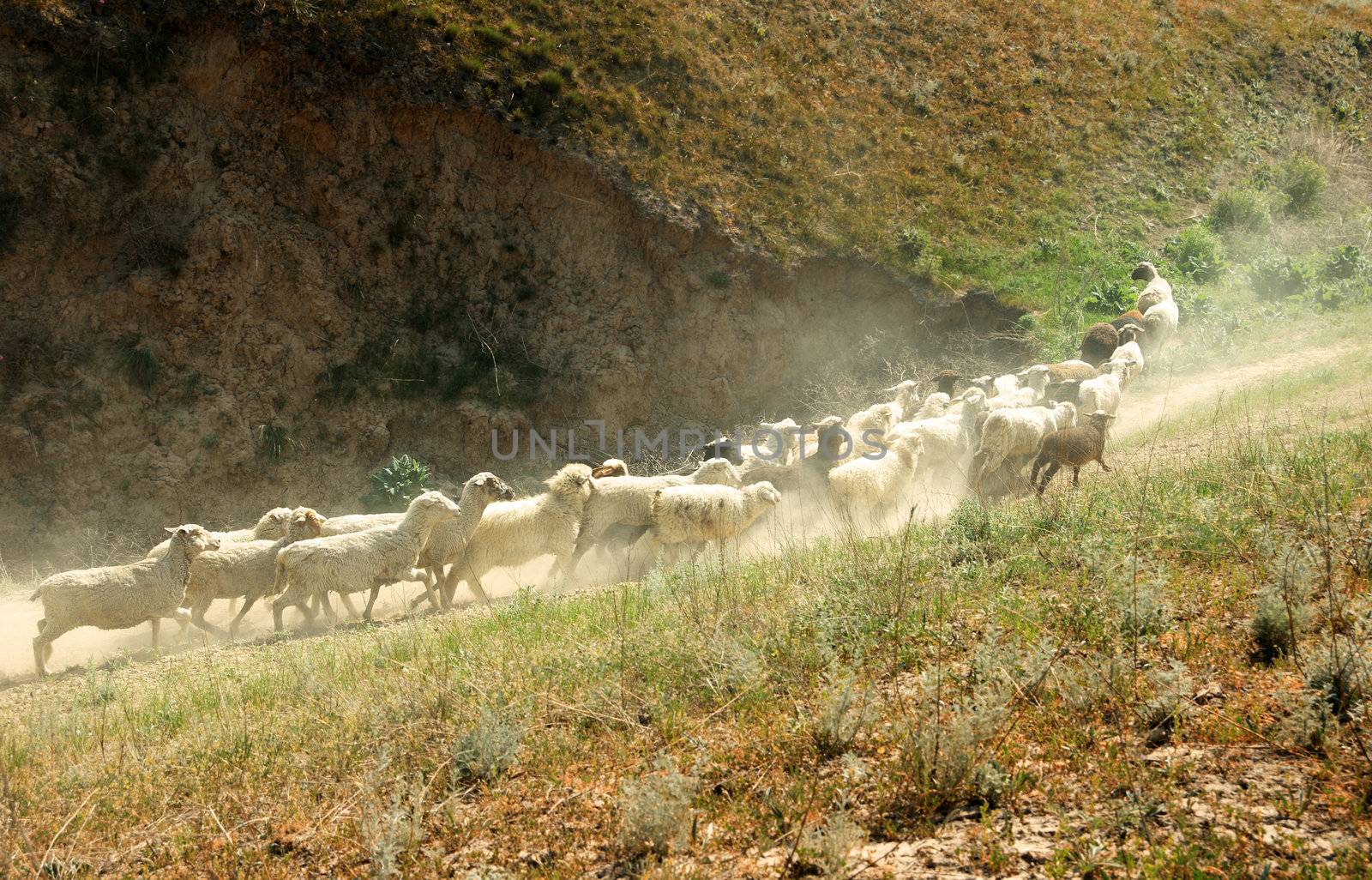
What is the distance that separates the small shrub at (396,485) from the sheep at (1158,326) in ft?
46.1

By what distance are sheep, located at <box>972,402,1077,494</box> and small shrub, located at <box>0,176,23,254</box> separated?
59.5 ft

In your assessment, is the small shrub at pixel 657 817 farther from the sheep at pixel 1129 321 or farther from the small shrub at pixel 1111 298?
the small shrub at pixel 1111 298

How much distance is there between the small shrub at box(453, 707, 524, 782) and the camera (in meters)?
4.68

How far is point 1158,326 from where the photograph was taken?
722 inches

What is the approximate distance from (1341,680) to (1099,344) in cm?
1486

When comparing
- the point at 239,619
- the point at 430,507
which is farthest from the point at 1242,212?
the point at 239,619

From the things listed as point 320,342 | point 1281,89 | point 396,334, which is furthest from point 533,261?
point 1281,89

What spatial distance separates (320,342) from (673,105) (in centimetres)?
981

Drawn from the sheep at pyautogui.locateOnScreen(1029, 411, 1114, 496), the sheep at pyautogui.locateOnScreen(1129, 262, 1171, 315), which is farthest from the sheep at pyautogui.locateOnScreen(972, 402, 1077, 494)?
the sheep at pyautogui.locateOnScreen(1129, 262, 1171, 315)

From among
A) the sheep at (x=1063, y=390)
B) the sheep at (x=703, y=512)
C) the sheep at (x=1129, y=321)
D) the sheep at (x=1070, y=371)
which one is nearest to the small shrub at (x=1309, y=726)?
the sheep at (x=703, y=512)

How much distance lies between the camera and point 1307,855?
3295 mm

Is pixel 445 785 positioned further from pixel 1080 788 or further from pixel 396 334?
pixel 396 334

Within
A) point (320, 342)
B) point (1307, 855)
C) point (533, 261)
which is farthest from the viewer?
point (533, 261)

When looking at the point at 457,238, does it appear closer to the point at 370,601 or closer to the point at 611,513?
the point at 611,513
